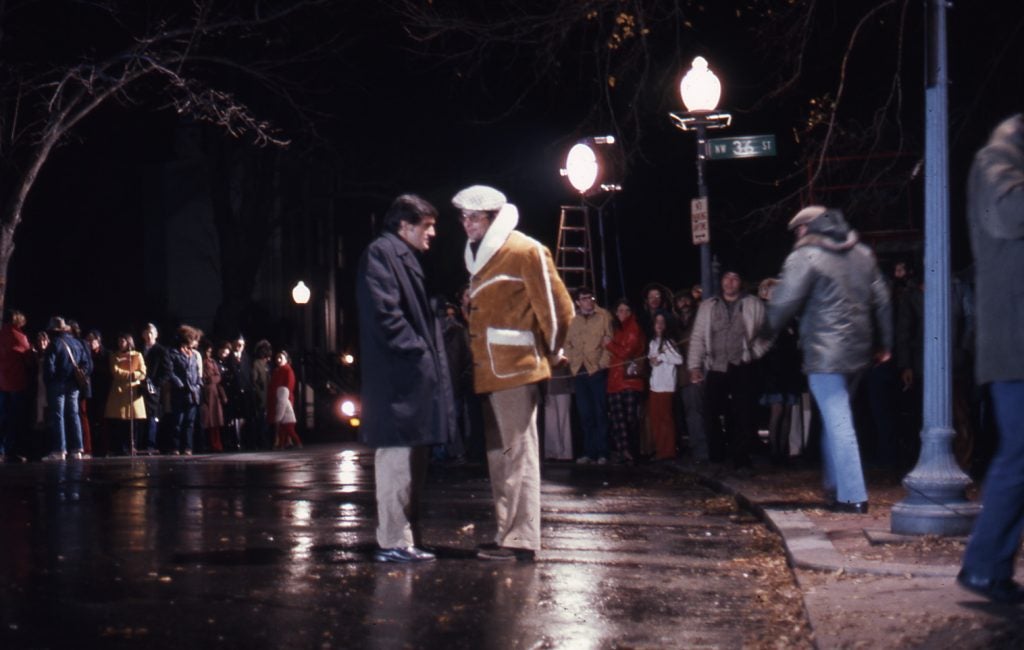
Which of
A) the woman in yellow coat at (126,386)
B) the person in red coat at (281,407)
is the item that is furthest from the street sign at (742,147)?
the person in red coat at (281,407)

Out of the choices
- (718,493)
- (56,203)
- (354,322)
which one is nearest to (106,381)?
(718,493)

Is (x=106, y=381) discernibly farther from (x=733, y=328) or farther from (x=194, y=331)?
(x=733, y=328)

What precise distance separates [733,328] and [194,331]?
10.7m

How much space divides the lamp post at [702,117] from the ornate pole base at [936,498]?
317 inches

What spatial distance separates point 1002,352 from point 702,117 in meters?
11.3

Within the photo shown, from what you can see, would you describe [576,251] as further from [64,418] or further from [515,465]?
[515,465]

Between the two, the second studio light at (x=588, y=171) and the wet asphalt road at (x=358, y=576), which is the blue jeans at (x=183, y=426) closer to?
the second studio light at (x=588, y=171)

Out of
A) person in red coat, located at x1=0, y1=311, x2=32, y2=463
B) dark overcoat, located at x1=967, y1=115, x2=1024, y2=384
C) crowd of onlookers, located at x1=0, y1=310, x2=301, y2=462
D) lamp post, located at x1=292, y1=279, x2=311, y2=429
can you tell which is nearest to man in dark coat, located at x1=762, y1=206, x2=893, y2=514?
dark overcoat, located at x1=967, y1=115, x2=1024, y2=384

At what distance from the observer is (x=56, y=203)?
39.1m

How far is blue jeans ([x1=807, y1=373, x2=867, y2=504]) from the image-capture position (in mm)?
10570

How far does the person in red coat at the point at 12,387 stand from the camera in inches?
839

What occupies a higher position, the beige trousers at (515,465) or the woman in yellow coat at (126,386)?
the woman in yellow coat at (126,386)

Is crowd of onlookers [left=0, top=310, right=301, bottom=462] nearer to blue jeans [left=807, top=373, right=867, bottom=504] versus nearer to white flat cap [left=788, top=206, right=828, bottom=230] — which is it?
white flat cap [left=788, top=206, right=828, bottom=230]

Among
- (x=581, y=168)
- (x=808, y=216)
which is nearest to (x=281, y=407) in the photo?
(x=581, y=168)
